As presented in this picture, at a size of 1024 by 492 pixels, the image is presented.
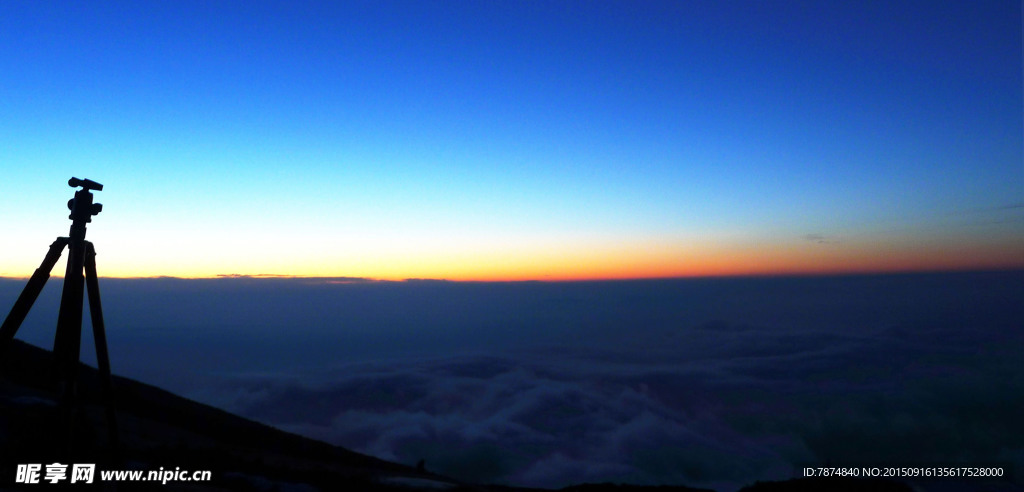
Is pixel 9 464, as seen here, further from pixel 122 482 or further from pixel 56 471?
pixel 56 471

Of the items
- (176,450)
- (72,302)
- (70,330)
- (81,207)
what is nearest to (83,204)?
(81,207)

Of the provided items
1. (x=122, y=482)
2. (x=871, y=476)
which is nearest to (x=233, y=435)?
(x=122, y=482)

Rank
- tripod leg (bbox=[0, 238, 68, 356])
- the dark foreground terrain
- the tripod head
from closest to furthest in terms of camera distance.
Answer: tripod leg (bbox=[0, 238, 68, 356]), the tripod head, the dark foreground terrain

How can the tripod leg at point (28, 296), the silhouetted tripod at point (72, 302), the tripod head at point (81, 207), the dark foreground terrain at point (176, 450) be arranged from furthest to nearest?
the dark foreground terrain at point (176, 450) → the tripod head at point (81, 207) → the silhouetted tripod at point (72, 302) → the tripod leg at point (28, 296)

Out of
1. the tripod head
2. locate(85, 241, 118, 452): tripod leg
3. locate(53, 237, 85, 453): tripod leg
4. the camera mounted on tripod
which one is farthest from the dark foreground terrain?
the camera mounted on tripod

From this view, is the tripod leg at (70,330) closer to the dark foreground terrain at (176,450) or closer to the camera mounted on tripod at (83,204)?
the dark foreground terrain at (176,450)

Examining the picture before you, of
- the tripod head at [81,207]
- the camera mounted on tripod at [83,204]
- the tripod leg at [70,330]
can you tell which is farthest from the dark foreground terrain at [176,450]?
the camera mounted on tripod at [83,204]

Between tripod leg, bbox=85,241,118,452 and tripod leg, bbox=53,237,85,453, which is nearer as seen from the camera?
tripod leg, bbox=53,237,85,453

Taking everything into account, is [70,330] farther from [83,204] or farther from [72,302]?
[83,204]

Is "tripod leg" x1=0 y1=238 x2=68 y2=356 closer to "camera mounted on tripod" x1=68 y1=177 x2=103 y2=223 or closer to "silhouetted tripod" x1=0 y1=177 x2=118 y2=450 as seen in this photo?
"silhouetted tripod" x1=0 y1=177 x2=118 y2=450
